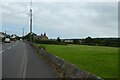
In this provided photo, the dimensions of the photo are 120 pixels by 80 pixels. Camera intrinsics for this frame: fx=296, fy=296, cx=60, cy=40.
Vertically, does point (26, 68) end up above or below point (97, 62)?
below

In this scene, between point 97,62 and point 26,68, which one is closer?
point 26,68

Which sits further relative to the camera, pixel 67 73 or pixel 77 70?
pixel 67 73

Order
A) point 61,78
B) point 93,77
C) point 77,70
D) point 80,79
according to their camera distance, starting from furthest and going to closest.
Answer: point 61,78, point 77,70, point 80,79, point 93,77

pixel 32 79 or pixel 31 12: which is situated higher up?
pixel 31 12

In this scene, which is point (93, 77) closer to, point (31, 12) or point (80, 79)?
point (80, 79)

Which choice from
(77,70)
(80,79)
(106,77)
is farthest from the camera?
(106,77)

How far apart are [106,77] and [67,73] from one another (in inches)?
64.0

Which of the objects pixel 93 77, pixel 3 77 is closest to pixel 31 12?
pixel 3 77

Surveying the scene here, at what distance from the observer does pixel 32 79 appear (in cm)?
1273

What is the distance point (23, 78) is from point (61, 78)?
5.46ft

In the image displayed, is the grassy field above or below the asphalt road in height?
above

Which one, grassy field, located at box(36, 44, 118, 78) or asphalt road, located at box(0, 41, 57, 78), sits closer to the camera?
grassy field, located at box(36, 44, 118, 78)

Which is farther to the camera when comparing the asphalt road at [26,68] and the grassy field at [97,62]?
the asphalt road at [26,68]

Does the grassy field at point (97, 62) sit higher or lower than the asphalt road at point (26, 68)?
higher
